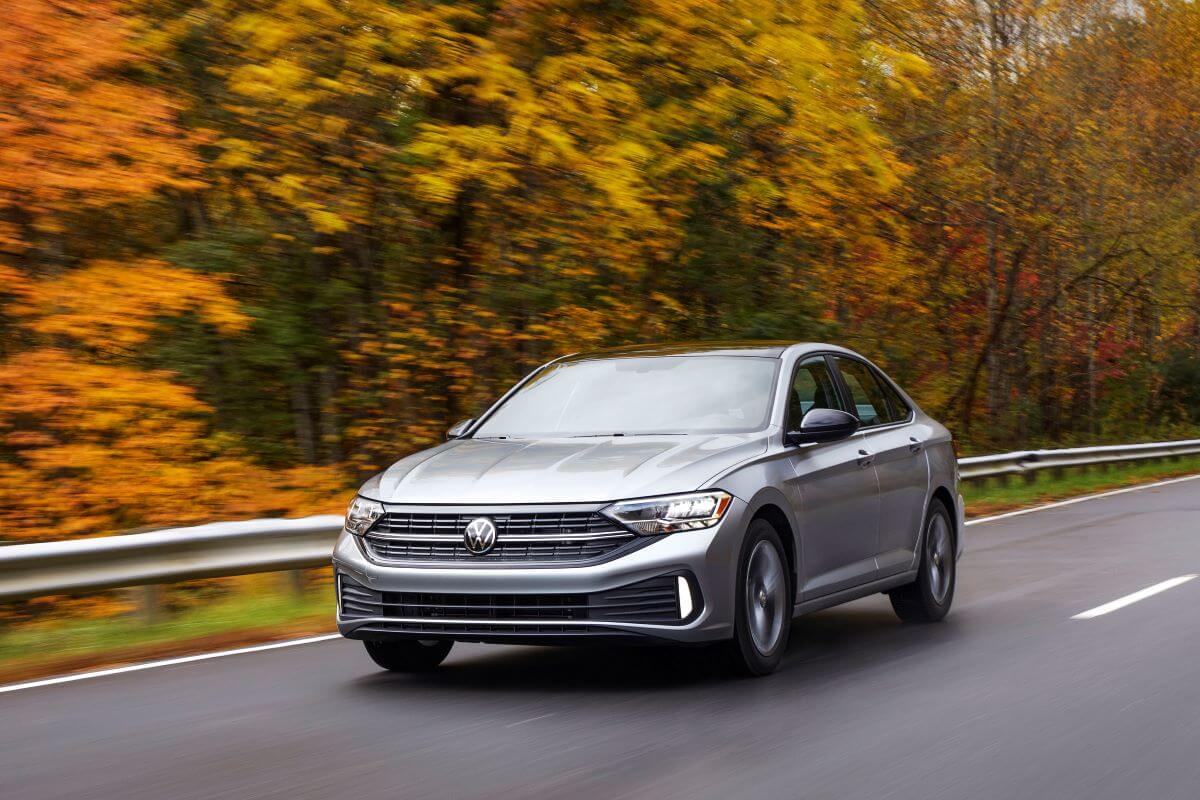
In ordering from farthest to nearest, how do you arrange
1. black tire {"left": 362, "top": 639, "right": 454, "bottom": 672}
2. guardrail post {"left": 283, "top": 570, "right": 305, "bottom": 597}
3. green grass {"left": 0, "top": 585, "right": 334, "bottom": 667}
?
guardrail post {"left": 283, "top": 570, "right": 305, "bottom": 597}, green grass {"left": 0, "top": 585, "right": 334, "bottom": 667}, black tire {"left": 362, "top": 639, "right": 454, "bottom": 672}

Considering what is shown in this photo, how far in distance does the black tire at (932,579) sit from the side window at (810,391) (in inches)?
47.6

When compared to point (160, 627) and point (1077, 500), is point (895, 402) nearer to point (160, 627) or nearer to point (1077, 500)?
point (160, 627)

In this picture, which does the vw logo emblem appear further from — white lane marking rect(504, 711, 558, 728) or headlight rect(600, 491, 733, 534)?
white lane marking rect(504, 711, 558, 728)

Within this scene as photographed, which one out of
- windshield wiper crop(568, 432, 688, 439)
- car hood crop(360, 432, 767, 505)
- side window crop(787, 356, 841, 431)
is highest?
side window crop(787, 356, 841, 431)

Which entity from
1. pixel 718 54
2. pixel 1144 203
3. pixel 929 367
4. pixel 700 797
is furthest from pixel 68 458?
pixel 1144 203

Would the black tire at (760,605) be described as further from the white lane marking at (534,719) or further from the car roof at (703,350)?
the car roof at (703,350)

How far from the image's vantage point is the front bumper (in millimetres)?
6852

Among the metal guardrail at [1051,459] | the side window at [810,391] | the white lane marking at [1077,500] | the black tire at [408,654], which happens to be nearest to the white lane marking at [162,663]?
the black tire at [408,654]

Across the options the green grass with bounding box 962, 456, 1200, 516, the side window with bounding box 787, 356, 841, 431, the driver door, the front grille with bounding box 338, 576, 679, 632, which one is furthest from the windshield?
the green grass with bounding box 962, 456, 1200, 516

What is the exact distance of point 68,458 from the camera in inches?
556

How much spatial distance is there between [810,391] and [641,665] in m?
1.77

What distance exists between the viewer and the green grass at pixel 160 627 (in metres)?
9.18

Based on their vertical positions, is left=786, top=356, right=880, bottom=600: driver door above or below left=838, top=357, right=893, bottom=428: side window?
below

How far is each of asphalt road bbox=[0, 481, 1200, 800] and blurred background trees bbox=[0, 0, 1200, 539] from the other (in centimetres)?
691
